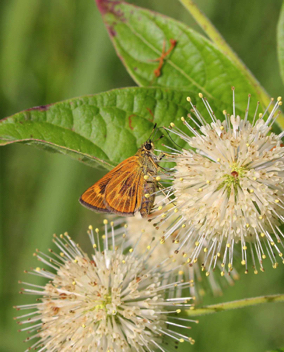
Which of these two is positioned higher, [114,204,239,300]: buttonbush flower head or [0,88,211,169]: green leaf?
[0,88,211,169]: green leaf

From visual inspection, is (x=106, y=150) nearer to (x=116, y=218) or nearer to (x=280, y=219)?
(x=280, y=219)

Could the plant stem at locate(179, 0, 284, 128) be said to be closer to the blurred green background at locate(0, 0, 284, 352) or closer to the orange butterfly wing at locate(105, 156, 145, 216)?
the orange butterfly wing at locate(105, 156, 145, 216)

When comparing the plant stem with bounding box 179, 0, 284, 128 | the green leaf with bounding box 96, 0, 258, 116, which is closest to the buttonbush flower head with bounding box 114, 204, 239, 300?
the green leaf with bounding box 96, 0, 258, 116

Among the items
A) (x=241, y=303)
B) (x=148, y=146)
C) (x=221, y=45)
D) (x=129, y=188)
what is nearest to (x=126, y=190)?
(x=129, y=188)

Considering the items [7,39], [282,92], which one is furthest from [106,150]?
[7,39]

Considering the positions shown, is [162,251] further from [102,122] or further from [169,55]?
[169,55]

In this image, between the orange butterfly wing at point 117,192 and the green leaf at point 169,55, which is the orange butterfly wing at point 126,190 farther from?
the green leaf at point 169,55

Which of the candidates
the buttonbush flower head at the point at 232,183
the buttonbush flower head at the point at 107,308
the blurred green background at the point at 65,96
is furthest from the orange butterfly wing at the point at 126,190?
the blurred green background at the point at 65,96
